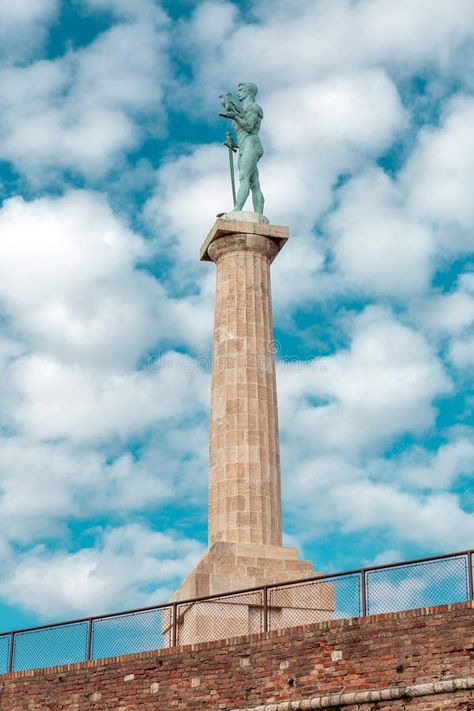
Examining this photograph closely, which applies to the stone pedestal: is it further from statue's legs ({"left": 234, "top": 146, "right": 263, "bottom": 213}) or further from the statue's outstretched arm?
the statue's outstretched arm

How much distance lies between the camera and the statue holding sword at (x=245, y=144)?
38.7m

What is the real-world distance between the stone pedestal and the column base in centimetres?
2

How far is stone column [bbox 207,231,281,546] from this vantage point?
35.0 m

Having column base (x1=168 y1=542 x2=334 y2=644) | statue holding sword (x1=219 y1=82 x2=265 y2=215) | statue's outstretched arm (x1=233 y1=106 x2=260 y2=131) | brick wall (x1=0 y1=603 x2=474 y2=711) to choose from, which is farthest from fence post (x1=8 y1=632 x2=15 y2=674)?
statue's outstretched arm (x1=233 y1=106 x2=260 y2=131)

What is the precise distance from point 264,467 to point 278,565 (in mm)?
2747

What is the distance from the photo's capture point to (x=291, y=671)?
85.4ft

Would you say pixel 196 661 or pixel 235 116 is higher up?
pixel 235 116

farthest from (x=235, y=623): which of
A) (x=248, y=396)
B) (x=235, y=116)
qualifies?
(x=235, y=116)

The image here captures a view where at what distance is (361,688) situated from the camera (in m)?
24.8

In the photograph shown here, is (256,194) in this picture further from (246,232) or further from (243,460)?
(243,460)

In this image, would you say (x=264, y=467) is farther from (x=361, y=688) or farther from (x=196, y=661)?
(x=361, y=688)

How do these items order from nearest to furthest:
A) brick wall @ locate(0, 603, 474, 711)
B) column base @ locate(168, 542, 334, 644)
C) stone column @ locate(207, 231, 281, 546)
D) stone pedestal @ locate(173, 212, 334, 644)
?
brick wall @ locate(0, 603, 474, 711) → column base @ locate(168, 542, 334, 644) → stone pedestal @ locate(173, 212, 334, 644) → stone column @ locate(207, 231, 281, 546)

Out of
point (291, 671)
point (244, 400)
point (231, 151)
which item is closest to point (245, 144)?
point (231, 151)

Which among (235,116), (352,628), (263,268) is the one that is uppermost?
(235,116)
